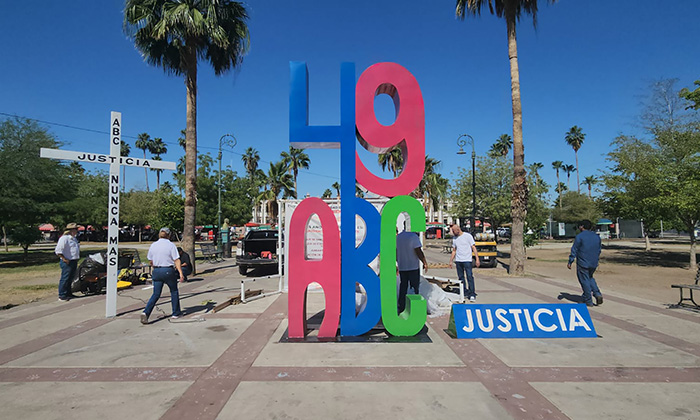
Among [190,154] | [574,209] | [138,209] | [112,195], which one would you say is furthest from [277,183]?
[574,209]

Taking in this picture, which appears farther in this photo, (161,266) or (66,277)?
(66,277)

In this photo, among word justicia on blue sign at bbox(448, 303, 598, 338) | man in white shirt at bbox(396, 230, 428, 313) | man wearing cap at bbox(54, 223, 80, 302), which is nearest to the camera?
word justicia on blue sign at bbox(448, 303, 598, 338)

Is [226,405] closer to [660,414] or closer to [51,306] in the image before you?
[660,414]

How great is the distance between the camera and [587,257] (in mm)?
7789

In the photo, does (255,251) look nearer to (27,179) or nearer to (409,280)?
(409,280)

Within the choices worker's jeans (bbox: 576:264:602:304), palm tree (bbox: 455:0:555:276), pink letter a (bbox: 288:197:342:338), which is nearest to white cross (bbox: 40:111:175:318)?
pink letter a (bbox: 288:197:342:338)

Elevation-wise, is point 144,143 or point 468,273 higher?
point 144,143

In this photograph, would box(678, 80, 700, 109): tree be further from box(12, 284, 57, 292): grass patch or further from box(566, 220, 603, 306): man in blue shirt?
box(12, 284, 57, 292): grass patch

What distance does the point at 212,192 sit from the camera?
28953 millimetres

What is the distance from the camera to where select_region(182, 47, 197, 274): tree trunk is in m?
13.7

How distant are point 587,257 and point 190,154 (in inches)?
523

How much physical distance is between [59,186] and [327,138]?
68.6ft

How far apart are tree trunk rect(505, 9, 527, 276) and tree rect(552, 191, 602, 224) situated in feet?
133

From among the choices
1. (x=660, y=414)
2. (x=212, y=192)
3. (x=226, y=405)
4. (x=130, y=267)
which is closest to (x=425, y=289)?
(x=660, y=414)
